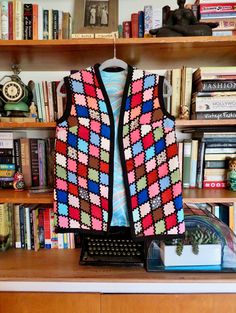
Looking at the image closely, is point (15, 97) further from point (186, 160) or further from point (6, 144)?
point (186, 160)

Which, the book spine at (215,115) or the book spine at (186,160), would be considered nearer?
the book spine at (215,115)

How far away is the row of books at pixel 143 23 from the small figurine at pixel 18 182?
0.83 metres

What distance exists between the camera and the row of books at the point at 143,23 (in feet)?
3.86

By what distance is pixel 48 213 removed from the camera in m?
1.25

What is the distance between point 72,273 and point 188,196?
0.57m

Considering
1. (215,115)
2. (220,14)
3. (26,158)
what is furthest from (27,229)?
(220,14)

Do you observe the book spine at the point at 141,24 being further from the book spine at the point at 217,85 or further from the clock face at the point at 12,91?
the clock face at the point at 12,91

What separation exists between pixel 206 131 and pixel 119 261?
69 centimetres

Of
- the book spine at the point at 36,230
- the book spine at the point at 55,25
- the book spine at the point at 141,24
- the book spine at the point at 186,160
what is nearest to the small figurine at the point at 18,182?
the book spine at the point at 36,230

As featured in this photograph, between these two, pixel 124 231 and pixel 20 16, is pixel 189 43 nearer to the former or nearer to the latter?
pixel 20 16

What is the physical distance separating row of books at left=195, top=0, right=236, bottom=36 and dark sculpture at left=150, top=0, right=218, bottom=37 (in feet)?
0.19

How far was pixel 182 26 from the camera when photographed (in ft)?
3.47

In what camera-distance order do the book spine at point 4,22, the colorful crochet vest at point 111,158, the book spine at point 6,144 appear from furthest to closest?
the book spine at point 6,144, the book spine at point 4,22, the colorful crochet vest at point 111,158

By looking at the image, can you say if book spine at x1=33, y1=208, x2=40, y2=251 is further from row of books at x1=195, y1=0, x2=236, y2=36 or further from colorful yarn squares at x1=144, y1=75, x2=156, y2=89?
row of books at x1=195, y1=0, x2=236, y2=36
